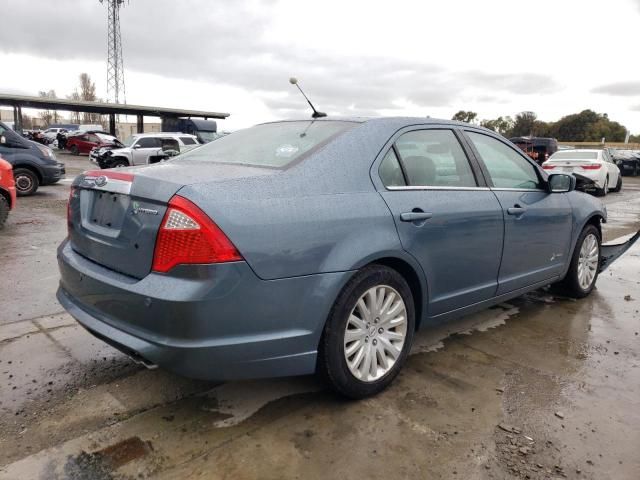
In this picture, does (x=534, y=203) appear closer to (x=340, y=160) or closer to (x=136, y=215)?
(x=340, y=160)

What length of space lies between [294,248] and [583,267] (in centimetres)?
361

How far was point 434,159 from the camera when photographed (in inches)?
132

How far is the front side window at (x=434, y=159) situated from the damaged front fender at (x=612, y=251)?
8.79ft

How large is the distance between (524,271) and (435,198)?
1.27 m

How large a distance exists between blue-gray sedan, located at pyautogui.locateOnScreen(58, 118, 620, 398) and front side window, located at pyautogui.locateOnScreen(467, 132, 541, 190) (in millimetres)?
47

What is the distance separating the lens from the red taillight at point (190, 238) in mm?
2205

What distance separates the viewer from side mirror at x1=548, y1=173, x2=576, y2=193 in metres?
4.20

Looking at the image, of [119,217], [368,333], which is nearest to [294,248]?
[368,333]

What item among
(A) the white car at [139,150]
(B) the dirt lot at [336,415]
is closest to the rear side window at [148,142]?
(A) the white car at [139,150]

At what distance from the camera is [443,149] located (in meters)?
3.46

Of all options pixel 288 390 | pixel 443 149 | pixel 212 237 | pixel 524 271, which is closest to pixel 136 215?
pixel 212 237

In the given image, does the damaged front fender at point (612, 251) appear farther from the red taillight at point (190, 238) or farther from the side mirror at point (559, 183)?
the red taillight at point (190, 238)

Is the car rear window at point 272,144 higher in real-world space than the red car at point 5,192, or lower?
higher

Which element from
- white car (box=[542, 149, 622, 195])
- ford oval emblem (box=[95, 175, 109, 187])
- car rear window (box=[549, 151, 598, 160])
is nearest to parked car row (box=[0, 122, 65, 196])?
ford oval emblem (box=[95, 175, 109, 187])
